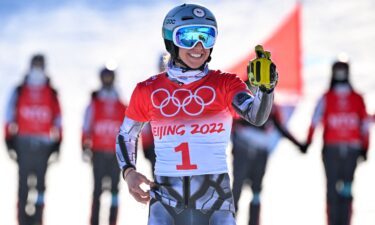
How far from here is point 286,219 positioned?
37.7ft

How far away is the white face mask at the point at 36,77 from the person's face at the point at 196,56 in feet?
19.6

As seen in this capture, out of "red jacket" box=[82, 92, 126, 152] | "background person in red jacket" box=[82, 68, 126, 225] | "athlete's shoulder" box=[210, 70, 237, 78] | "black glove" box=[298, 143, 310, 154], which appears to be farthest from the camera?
"red jacket" box=[82, 92, 126, 152]

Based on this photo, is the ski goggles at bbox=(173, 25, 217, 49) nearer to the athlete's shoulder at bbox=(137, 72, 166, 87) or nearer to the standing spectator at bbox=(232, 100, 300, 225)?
the athlete's shoulder at bbox=(137, 72, 166, 87)

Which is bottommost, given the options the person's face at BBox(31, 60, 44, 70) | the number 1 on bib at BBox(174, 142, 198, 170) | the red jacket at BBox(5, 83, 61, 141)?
the number 1 on bib at BBox(174, 142, 198, 170)

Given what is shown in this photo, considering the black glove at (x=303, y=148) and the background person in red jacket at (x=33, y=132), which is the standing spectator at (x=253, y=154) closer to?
the black glove at (x=303, y=148)

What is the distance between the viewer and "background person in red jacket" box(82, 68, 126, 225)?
10.3 metres

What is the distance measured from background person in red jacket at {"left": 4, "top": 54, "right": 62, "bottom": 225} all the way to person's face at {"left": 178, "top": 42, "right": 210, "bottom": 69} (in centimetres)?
586

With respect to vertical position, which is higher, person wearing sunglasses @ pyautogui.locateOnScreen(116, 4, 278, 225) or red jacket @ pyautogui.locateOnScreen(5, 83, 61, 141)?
red jacket @ pyautogui.locateOnScreen(5, 83, 61, 141)

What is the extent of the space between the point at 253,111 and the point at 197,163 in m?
0.49

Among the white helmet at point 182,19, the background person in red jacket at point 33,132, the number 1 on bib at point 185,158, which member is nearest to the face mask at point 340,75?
the background person in red jacket at point 33,132

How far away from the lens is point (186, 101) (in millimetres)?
4340

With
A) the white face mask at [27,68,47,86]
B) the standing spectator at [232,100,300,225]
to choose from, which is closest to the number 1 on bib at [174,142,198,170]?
the standing spectator at [232,100,300,225]

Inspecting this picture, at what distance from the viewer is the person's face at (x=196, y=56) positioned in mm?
4418

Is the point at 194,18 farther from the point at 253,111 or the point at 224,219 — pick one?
the point at 224,219
